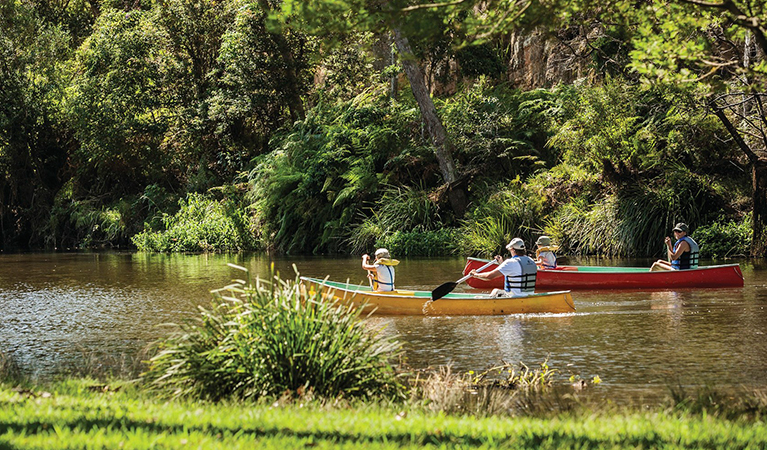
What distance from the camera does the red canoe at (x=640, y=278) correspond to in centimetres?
1574

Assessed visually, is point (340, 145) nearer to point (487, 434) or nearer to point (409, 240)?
point (409, 240)

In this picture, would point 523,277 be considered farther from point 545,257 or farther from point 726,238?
point 726,238

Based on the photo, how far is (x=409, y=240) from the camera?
25.9 meters

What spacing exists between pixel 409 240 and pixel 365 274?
604cm

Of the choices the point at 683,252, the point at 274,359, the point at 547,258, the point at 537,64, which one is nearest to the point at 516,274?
the point at 547,258

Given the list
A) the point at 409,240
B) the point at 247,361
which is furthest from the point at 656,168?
the point at 247,361

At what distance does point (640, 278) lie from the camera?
16.3 m

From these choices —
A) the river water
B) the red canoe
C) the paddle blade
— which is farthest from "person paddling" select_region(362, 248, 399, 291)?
the red canoe

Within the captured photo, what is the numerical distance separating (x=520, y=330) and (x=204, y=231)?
854 inches

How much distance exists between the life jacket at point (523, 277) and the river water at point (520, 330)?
2.33 ft

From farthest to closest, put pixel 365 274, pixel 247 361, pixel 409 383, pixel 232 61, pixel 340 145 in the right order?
pixel 232 61
pixel 340 145
pixel 365 274
pixel 409 383
pixel 247 361

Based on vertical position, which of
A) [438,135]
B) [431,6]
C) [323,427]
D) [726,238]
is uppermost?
[438,135]

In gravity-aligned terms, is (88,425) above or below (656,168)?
below

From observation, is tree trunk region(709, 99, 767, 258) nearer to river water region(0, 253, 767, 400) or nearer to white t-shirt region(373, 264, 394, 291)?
river water region(0, 253, 767, 400)
